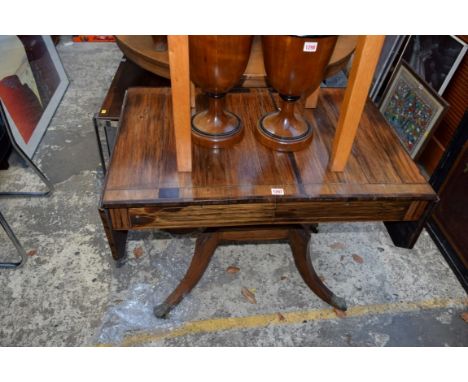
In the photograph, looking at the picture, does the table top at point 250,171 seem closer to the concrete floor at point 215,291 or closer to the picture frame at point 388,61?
the concrete floor at point 215,291

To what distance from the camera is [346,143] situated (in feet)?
3.86

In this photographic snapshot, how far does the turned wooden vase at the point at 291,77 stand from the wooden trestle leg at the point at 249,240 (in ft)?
1.66

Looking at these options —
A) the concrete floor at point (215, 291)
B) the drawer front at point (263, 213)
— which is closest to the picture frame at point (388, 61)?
the concrete floor at point (215, 291)

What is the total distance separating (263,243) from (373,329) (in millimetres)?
712

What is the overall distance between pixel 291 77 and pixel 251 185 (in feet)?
1.13

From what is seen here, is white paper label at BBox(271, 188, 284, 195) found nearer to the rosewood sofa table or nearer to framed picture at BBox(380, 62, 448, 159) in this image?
the rosewood sofa table

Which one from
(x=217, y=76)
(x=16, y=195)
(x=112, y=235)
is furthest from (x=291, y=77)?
(x=16, y=195)

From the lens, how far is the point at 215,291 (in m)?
1.91

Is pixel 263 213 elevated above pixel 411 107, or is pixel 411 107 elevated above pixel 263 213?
pixel 263 213

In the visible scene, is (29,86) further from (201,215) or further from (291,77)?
(291,77)

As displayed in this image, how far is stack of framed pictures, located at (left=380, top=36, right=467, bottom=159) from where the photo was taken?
235 cm

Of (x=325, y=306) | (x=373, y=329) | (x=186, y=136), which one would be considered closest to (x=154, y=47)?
(x=186, y=136)

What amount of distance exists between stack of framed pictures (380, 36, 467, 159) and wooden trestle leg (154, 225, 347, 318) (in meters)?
0.99

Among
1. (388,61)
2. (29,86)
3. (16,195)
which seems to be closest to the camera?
(16,195)
